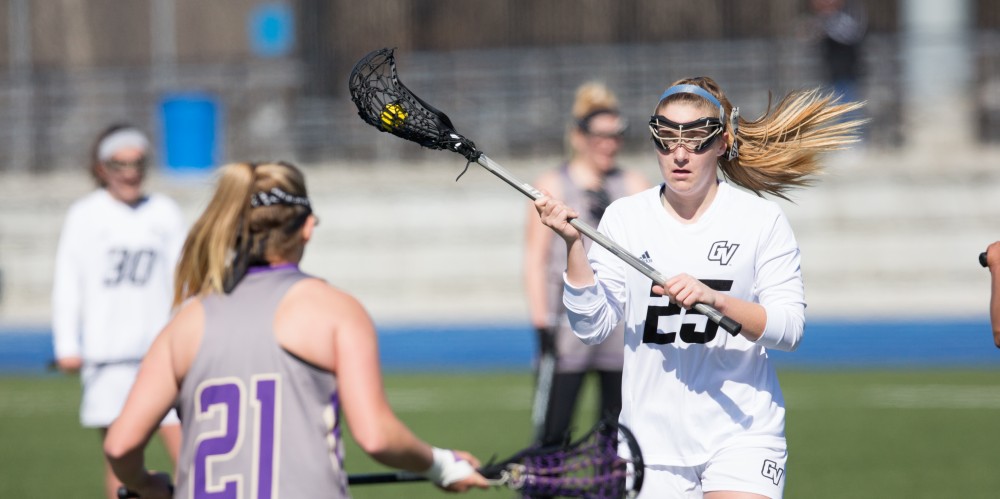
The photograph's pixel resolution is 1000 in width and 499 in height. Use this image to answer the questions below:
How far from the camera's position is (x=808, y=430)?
1072cm

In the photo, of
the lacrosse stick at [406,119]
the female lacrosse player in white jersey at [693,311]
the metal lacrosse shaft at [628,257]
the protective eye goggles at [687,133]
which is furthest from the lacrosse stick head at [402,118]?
the protective eye goggles at [687,133]

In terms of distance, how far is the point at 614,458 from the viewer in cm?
446

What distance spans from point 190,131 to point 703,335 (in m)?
15.7

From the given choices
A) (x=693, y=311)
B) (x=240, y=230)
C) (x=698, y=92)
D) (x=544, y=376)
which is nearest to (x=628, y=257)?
(x=693, y=311)

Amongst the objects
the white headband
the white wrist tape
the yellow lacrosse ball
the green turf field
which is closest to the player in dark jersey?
the green turf field

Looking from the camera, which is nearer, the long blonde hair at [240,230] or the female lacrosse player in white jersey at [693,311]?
the long blonde hair at [240,230]

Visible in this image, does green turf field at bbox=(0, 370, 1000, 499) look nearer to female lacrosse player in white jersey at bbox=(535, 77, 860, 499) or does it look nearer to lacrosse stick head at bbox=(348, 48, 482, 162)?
female lacrosse player in white jersey at bbox=(535, 77, 860, 499)

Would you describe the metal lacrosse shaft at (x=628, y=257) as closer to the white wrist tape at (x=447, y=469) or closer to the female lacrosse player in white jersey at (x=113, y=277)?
the white wrist tape at (x=447, y=469)

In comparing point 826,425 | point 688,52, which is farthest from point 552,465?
point 688,52

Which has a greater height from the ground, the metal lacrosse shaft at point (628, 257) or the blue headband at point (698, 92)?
the blue headband at point (698, 92)

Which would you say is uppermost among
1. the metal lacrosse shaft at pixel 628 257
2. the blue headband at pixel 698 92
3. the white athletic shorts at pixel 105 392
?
the blue headband at pixel 698 92

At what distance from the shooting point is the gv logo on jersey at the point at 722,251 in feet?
14.9

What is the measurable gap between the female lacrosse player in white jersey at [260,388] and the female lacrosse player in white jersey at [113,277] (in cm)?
316

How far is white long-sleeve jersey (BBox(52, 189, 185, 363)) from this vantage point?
6934 millimetres
